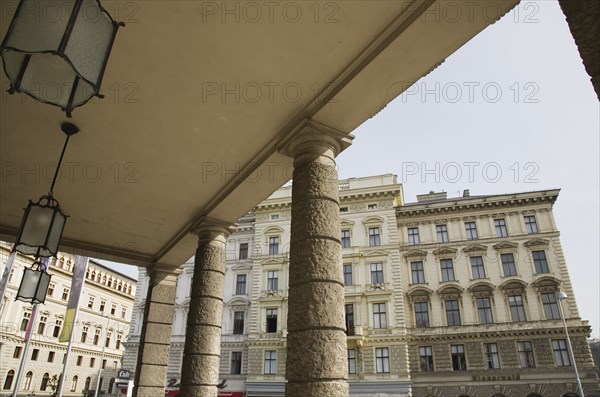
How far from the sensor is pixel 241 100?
5523 mm

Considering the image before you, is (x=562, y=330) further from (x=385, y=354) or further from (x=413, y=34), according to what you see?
(x=413, y=34)

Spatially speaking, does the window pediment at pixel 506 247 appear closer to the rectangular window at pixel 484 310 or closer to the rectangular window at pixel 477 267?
the rectangular window at pixel 477 267

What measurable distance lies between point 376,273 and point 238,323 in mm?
11316

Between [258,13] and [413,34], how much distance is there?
1640mm

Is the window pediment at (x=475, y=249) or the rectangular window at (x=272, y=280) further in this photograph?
the rectangular window at (x=272, y=280)

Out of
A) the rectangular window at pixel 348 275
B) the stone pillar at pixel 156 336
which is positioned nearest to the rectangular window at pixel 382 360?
the rectangular window at pixel 348 275

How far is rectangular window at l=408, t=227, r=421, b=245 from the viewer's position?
101 feet

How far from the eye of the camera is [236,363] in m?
30.9

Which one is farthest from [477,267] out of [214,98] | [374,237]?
[214,98]

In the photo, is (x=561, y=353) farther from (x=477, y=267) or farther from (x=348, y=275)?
(x=348, y=275)

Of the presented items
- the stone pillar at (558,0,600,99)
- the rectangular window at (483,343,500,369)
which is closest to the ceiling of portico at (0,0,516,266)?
the stone pillar at (558,0,600,99)

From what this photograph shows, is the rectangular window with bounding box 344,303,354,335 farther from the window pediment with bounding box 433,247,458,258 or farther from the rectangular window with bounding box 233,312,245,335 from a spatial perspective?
the rectangular window with bounding box 233,312,245,335

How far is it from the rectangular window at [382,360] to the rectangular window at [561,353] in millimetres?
10110

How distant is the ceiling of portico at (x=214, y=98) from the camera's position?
171 inches
